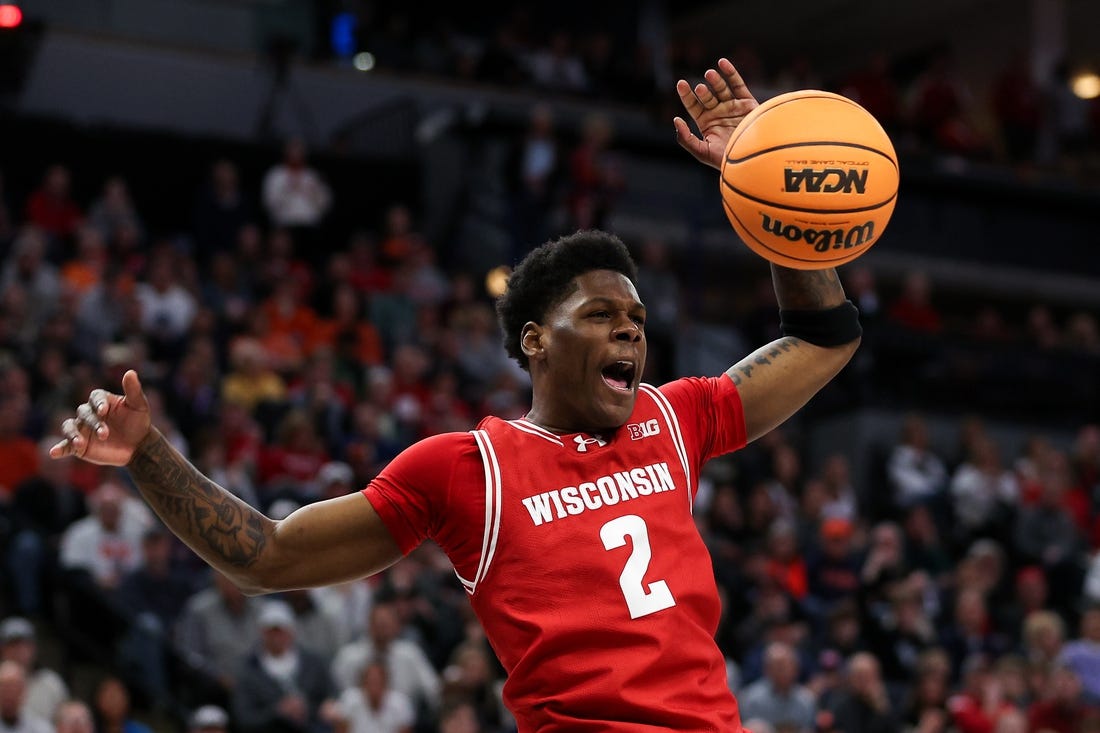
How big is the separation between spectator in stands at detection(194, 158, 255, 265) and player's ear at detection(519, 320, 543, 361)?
506 inches

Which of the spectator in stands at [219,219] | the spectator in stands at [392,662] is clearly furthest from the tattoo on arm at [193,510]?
the spectator in stands at [219,219]

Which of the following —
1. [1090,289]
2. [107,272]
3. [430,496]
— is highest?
[1090,289]

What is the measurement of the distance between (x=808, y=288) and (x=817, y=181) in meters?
0.44

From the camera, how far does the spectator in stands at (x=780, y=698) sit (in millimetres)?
11867

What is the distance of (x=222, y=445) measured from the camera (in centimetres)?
1248

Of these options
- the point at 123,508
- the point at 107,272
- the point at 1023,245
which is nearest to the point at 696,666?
the point at 123,508

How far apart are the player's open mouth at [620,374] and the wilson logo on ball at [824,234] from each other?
605 millimetres

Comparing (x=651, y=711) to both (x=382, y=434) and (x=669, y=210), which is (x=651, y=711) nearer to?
(x=382, y=434)

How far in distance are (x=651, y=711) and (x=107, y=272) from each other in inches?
465

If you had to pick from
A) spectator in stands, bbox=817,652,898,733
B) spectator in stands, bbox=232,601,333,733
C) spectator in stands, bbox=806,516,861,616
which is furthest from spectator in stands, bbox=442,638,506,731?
spectator in stands, bbox=806,516,861,616

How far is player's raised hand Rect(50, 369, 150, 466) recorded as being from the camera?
4363mm

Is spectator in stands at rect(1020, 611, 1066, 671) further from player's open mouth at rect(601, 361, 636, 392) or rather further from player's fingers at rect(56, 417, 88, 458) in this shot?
player's fingers at rect(56, 417, 88, 458)

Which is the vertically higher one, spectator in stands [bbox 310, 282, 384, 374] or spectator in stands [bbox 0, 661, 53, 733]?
spectator in stands [bbox 310, 282, 384, 374]

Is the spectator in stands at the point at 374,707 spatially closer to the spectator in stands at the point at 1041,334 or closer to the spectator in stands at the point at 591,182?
the spectator in stands at the point at 591,182
